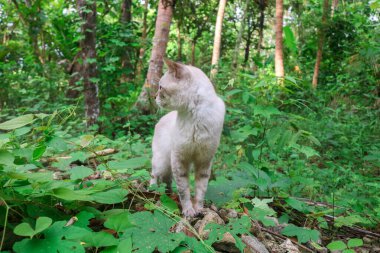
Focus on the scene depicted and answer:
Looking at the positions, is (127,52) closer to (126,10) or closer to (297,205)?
(126,10)

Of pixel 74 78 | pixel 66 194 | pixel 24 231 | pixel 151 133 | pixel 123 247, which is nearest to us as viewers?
pixel 24 231

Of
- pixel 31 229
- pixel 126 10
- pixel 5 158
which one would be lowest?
pixel 31 229

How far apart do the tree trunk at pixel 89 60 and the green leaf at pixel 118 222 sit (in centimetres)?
478

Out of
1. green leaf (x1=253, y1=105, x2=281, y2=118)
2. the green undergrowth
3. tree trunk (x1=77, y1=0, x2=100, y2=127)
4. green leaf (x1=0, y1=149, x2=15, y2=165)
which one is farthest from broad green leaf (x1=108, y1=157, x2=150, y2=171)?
tree trunk (x1=77, y1=0, x2=100, y2=127)

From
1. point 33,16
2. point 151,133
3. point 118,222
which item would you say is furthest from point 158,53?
point 118,222

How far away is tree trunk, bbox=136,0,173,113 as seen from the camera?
689cm

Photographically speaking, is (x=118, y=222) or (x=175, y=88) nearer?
(x=118, y=222)

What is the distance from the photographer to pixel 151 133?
21.5ft

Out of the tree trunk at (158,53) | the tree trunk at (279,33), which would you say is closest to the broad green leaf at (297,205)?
the tree trunk at (158,53)

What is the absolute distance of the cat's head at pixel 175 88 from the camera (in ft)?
8.98

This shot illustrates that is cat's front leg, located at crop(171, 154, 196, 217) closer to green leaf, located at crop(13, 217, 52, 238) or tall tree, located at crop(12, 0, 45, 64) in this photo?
green leaf, located at crop(13, 217, 52, 238)

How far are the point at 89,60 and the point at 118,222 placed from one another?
5104 mm

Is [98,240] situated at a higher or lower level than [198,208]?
higher

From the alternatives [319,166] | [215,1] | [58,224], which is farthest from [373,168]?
[215,1]
